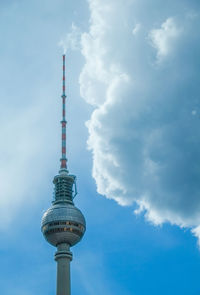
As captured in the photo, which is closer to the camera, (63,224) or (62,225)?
(62,225)

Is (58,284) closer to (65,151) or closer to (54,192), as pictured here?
(54,192)

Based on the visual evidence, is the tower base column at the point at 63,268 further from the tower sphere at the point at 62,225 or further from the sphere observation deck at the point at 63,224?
the tower sphere at the point at 62,225

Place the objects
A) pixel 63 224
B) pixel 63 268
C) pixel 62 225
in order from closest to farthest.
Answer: pixel 63 268 → pixel 62 225 → pixel 63 224

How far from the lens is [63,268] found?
6132 inches

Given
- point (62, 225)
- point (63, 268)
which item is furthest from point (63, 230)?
point (63, 268)

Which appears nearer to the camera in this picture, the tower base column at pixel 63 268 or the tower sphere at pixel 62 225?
the tower base column at pixel 63 268

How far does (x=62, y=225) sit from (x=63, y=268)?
1488 centimetres

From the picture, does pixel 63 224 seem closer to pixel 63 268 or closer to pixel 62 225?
pixel 62 225

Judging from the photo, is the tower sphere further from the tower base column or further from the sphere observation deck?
the tower base column

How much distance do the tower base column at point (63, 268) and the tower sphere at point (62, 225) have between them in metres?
2.79

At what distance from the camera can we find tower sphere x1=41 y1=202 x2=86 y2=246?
516 ft

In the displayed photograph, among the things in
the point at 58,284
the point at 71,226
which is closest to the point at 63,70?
the point at 71,226

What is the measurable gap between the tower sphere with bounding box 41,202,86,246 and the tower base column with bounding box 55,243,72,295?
2789 millimetres

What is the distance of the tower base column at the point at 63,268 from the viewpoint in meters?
150
